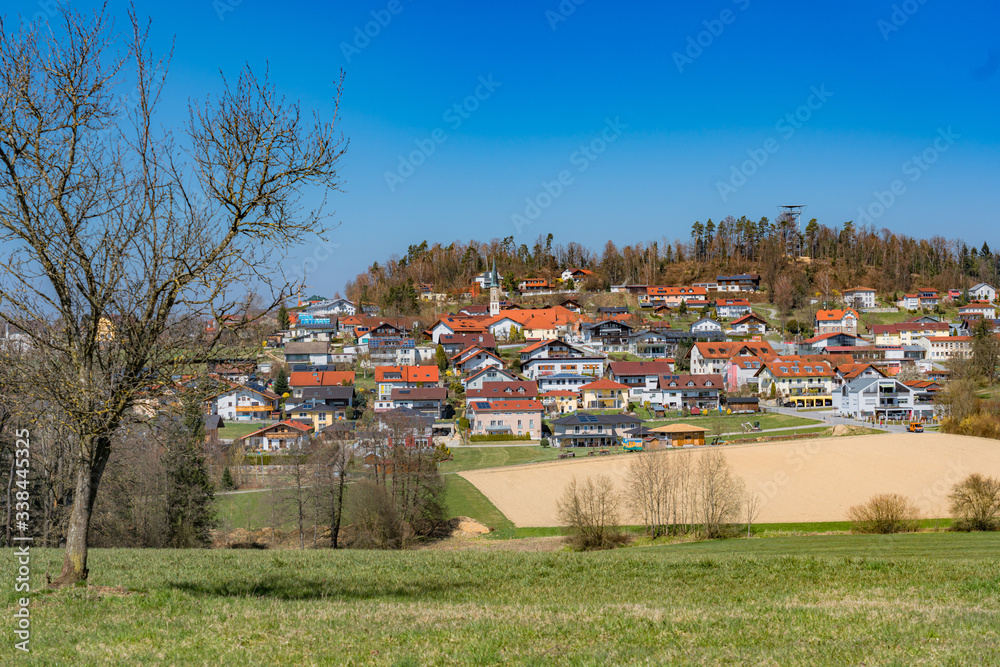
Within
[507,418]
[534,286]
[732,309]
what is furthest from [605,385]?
[534,286]

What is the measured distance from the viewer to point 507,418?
60.2 m

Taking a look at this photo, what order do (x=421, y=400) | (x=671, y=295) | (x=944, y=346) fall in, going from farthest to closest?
(x=671, y=295)
(x=944, y=346)
(x=421, y=400)

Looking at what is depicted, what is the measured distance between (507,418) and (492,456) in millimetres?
9162

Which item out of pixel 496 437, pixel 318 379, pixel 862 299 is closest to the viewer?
pixel 496 437

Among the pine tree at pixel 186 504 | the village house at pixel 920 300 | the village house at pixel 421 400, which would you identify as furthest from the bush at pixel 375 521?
the village house at pixel 920 300

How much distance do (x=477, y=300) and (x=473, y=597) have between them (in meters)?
114

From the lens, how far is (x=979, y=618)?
7383 mm

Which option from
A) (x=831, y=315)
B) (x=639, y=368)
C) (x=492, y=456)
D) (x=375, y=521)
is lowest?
(x=375, y=521)

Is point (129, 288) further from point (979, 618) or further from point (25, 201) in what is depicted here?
point (979, 618)

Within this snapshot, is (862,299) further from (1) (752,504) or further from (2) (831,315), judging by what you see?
(1) (752,504)

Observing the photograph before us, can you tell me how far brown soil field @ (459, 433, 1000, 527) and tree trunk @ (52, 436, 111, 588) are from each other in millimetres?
27523

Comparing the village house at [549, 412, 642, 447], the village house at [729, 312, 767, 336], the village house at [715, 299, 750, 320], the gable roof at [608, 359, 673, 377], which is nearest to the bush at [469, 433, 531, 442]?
the village house at [549, 412, 642, 447]

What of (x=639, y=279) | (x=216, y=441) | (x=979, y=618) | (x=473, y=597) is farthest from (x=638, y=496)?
(x=639, y=279)

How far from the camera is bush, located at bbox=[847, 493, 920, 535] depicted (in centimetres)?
2836
